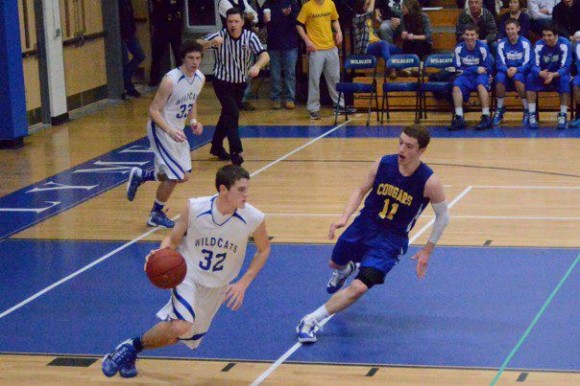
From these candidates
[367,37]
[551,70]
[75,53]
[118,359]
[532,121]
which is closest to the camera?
[118,359]

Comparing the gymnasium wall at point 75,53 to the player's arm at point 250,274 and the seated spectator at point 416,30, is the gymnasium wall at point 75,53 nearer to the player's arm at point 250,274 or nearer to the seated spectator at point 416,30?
the seated spectator at point 416,30

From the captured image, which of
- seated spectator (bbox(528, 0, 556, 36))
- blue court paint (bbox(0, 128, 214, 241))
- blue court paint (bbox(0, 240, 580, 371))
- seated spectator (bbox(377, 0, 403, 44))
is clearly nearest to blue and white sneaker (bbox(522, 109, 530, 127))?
seated spectator (bbox(528, 0, 556, 36))

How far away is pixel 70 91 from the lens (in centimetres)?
1933

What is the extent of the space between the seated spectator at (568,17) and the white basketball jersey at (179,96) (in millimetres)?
7945

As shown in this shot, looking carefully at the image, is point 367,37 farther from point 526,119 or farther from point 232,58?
point 232,58

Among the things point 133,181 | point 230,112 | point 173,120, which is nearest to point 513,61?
point 230,112

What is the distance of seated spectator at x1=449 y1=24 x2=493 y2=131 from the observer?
16609mm

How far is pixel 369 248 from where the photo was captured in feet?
26.8

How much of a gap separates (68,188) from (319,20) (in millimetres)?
5875

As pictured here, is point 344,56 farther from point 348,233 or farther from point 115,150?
point 348,233

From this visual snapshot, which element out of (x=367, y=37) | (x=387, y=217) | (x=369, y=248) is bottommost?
(x=369, y=248)

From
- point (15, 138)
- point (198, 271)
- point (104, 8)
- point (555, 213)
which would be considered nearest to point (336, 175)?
point (555, 213)

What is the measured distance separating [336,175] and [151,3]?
33.4 ft

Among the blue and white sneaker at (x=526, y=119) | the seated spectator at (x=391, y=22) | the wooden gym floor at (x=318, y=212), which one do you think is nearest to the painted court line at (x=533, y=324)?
the wooden gym floor at (x=318, y=212)
